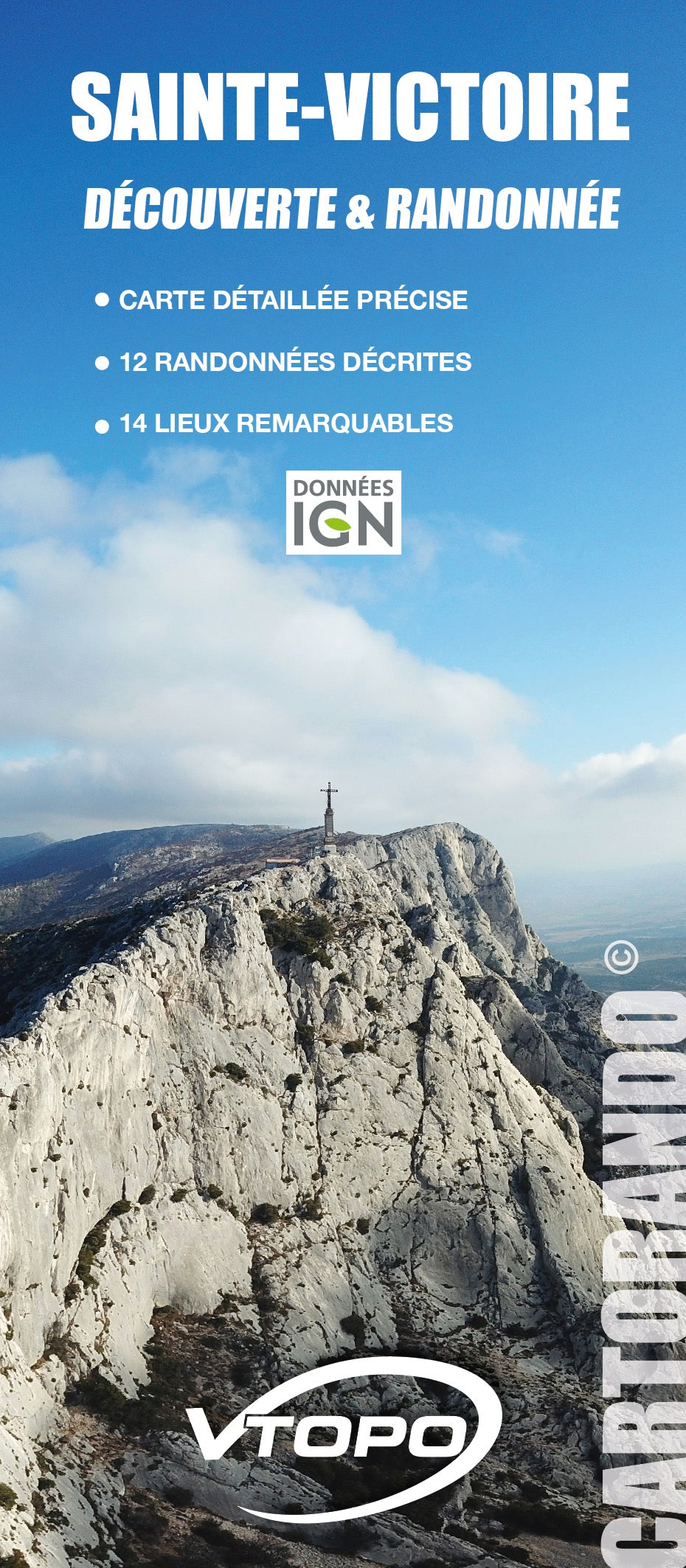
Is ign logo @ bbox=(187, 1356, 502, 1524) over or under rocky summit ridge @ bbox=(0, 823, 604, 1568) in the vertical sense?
under

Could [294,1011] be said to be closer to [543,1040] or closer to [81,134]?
[543,1040]

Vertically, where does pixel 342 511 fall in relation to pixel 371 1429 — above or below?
above

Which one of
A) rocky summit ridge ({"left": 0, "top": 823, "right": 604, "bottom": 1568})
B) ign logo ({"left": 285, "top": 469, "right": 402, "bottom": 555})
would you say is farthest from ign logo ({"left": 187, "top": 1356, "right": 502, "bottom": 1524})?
ign logo ({"left": 285, "top": 469, "right": 402, "bottom": 555})

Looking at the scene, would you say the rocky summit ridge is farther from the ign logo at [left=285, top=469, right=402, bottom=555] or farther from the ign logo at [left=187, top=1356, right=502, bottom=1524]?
the ign logo at [left=285, top=469, right=402, bottom=555]

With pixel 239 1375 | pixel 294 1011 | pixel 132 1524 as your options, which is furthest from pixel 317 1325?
pixel 294 1011

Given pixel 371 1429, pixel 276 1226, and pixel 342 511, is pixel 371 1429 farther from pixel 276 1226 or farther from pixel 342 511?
pixel 342 511

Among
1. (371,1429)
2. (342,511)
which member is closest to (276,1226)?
(371,1429)
